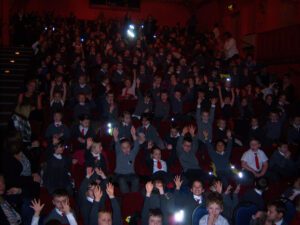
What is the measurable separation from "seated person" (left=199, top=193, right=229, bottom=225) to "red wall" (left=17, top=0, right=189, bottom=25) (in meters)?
14.9

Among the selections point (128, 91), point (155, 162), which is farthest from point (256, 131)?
point (128, 91)

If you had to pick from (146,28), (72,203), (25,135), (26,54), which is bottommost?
(72,203)

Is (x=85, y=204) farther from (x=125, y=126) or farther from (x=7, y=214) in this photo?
(x=125, y=126)

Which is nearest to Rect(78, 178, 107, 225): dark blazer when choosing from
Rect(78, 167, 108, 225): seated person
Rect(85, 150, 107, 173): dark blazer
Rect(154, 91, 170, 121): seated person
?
Rect(78, 167, 108, 225): seated person

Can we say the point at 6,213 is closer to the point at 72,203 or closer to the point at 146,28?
the point at 72,203

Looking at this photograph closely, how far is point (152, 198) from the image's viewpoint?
477 cm

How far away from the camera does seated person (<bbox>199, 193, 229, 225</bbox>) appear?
434 cm

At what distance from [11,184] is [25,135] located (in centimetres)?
180

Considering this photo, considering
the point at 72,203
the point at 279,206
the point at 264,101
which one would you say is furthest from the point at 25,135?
the point at 264,101

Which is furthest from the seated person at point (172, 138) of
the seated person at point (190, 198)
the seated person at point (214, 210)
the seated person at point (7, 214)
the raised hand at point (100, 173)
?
the seated person at point (7, 214)

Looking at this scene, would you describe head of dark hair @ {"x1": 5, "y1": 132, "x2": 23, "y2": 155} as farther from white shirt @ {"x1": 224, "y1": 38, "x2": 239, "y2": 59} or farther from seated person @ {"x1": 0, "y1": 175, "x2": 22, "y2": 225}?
white shirt @ {"x1": 224, "y1": 38, "x2": 239, "y2": 59}

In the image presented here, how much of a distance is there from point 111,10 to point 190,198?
1521 centimetres

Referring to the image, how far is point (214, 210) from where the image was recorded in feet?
14.2

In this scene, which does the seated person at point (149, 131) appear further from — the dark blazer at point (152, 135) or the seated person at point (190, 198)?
the seated person at point (190, 198)
